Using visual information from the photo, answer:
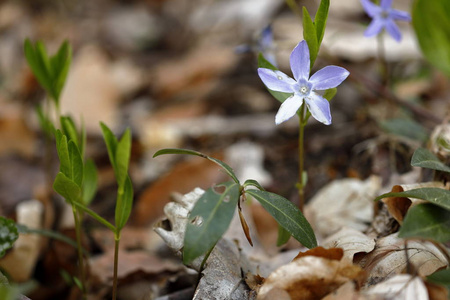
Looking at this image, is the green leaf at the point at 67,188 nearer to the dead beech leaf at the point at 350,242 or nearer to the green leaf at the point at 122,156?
the green leaf at the point at 122,156

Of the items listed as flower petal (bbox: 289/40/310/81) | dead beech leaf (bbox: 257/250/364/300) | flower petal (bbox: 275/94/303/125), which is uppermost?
flower petal (bbox: 289/40/310/81)

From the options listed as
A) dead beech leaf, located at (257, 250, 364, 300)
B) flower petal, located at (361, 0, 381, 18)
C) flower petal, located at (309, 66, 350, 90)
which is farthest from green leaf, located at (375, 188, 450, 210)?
flower petal, located at (361, 0, 381, 18)

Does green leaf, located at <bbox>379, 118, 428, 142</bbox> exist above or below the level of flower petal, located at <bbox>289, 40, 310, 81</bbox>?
below

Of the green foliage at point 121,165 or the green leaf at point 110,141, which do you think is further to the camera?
the green leaf at point 110,141

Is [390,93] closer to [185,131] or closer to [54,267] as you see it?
[185,131]

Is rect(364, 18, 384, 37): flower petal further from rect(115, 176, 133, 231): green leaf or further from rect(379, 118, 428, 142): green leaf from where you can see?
rect(115, 176, 133, 231): green leaf

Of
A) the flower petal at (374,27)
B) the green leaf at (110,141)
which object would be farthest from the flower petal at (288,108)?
the flower petal at (374,27)
